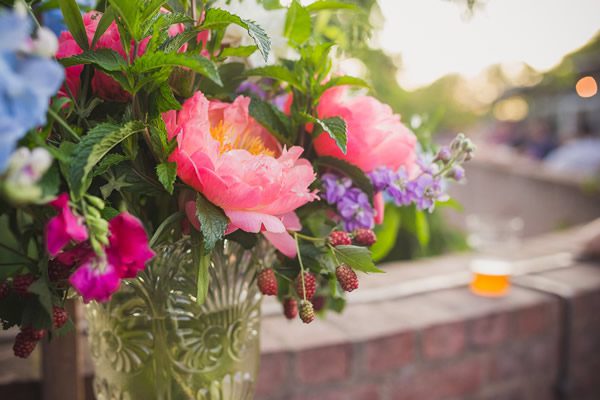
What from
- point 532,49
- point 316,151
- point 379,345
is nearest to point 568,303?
point 379,345

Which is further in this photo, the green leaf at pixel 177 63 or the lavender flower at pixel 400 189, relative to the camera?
the lavender flower at pixel 400 189

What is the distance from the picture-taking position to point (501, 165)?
18.2 ft

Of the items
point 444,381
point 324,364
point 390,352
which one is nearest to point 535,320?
point 444,381

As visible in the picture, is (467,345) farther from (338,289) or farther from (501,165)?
(501,165)

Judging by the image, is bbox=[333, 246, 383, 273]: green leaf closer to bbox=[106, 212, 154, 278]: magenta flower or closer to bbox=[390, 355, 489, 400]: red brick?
bbox=[106, 212, 154, 278]: magenta flower

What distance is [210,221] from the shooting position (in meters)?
0.36

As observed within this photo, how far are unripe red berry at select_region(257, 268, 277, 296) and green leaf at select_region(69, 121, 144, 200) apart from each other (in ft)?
0.56

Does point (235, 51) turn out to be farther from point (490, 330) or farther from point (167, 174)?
point (490, 330)

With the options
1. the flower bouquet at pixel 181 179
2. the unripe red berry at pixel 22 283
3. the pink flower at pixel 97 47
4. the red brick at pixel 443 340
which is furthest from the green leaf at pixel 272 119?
the red brick at pixel 443 340

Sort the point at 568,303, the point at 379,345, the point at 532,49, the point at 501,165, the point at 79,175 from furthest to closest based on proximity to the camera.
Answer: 1. the point at 501,165
2. the point at 568,303
3. the point at 379,345
4. the point at 532,49
5. the point at 79,175

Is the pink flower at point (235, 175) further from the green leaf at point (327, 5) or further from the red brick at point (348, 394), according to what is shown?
the red brick at point (348, 394)

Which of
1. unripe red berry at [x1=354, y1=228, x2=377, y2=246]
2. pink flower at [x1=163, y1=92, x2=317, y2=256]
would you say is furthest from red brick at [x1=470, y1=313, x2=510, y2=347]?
pink flower at [x1=163, y1=92, x2=317, y2=256]

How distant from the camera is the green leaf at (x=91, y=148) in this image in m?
0.29

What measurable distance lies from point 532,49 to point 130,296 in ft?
2.09
